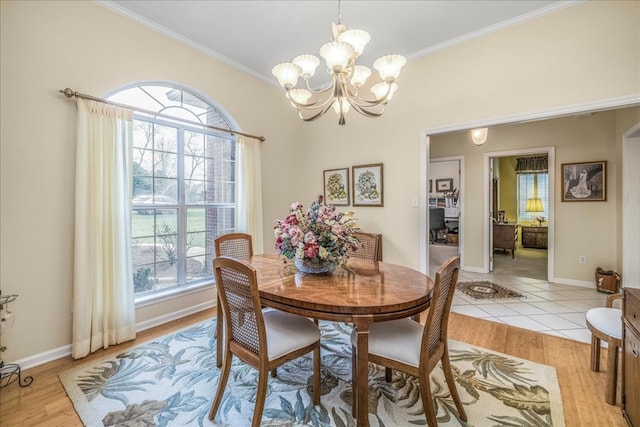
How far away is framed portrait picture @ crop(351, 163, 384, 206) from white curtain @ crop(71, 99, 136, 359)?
261 cm

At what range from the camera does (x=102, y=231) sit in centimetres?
234

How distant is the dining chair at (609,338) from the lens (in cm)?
167

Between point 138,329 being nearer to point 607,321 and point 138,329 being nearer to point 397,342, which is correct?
point 397,342

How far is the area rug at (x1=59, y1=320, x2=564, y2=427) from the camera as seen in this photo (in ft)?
5.20

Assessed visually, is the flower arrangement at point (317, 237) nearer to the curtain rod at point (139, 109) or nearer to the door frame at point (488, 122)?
the door frame at point (488, 122)

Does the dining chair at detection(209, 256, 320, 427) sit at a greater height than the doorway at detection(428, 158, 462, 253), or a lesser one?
lesser

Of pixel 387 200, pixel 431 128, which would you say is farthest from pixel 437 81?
pixel 387 200

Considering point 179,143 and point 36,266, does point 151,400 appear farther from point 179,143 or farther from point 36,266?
point 179,143

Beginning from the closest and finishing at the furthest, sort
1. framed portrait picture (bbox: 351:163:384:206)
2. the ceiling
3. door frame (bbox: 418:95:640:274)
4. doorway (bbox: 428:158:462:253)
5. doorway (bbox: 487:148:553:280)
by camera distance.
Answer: door frame (bbox: 418:95:640:274), the ceiling, framed portrait picture (bbox: 351:163:384:206), doorway (bbox: 428:158:462:253), doorway (bbox: 487:148:553:280)

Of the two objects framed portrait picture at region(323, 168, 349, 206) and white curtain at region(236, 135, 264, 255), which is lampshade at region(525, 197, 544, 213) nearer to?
framed portrait picture at region(323, 168, 349, 206)

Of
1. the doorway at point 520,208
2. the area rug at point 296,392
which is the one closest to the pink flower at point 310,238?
the area rug at point 296,392

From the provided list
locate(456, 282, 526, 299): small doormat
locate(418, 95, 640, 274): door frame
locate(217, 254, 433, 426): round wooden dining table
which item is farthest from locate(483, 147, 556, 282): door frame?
locate(217, 254, 433, 426): round wooden dining table

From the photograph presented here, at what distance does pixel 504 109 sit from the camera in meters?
2.76

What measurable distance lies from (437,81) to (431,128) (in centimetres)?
53
